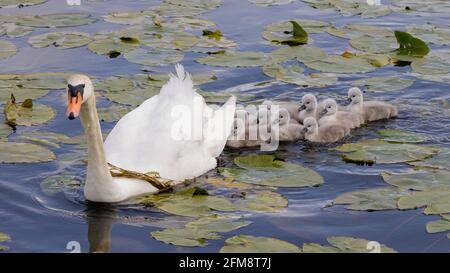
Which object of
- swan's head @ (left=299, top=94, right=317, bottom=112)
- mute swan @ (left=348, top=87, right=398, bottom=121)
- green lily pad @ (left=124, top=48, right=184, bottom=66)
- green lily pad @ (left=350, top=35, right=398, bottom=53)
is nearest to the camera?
swan's head @ (left=299, top=94, right=317, bottom=112)

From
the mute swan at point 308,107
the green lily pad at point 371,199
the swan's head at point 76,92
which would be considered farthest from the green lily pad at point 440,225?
the swan's head at point 76,92

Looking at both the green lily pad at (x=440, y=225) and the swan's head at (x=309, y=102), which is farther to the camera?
the swan's head at (x=309, y=102)

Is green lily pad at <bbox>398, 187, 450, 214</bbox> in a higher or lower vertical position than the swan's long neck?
lower

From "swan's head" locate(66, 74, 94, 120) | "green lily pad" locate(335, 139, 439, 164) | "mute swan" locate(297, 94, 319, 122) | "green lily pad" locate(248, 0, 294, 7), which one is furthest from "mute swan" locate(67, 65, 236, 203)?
"green lily pad" locate(248, 0, 294, 7)

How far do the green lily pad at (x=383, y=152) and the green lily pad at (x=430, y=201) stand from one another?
892 mm

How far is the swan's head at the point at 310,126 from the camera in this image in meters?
10.7

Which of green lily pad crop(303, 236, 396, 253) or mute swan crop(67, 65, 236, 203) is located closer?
green lily pad crop(303, 236, 396, 253)

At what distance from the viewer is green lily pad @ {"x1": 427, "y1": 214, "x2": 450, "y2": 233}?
8359 millimetres

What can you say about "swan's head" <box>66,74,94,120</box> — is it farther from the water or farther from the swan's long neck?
the water

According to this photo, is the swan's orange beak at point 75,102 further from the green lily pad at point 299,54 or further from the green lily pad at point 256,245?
the green lily pad at point 299,54

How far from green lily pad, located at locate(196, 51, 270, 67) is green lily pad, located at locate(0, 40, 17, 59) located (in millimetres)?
2352

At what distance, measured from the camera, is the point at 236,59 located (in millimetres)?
12594

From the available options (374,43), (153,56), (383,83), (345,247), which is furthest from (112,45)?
(345,247)

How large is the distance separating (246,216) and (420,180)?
1.76 meters
